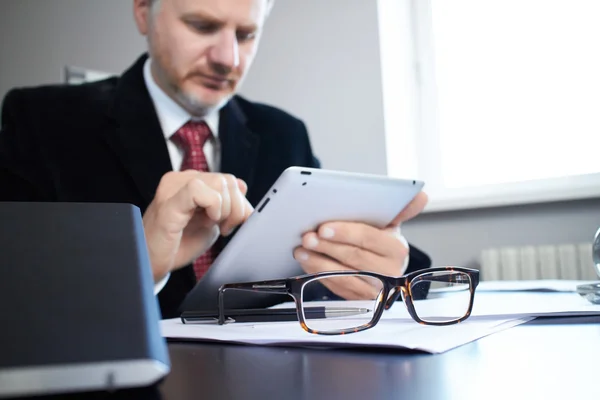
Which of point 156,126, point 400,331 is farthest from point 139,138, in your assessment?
point 400,331

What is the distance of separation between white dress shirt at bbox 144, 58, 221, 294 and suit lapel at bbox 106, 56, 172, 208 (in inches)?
1.1

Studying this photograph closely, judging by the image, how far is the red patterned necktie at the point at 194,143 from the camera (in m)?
1.29

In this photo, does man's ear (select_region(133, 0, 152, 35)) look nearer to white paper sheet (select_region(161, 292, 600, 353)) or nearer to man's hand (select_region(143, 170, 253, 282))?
man's hand (select_region(143, 170, 253, 282))

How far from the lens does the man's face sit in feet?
4.17

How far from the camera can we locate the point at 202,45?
130 centimetres

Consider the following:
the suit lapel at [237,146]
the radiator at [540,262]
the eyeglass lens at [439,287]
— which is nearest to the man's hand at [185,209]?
the eyeglass lens at [439,287]

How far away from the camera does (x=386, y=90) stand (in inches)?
86.4

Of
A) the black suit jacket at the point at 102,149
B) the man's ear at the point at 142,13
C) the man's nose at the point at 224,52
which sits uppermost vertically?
the man's ear at the point at 142,13

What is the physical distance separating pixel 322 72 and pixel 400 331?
194cm

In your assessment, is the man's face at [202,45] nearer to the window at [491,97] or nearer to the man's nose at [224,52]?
the man's nose at [224,52]

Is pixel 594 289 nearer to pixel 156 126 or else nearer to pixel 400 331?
pixel 400 331

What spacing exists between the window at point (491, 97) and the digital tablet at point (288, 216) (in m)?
1.26

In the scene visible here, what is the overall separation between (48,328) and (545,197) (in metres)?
1.86

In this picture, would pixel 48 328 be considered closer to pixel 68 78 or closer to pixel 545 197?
A: pixel 545 197
